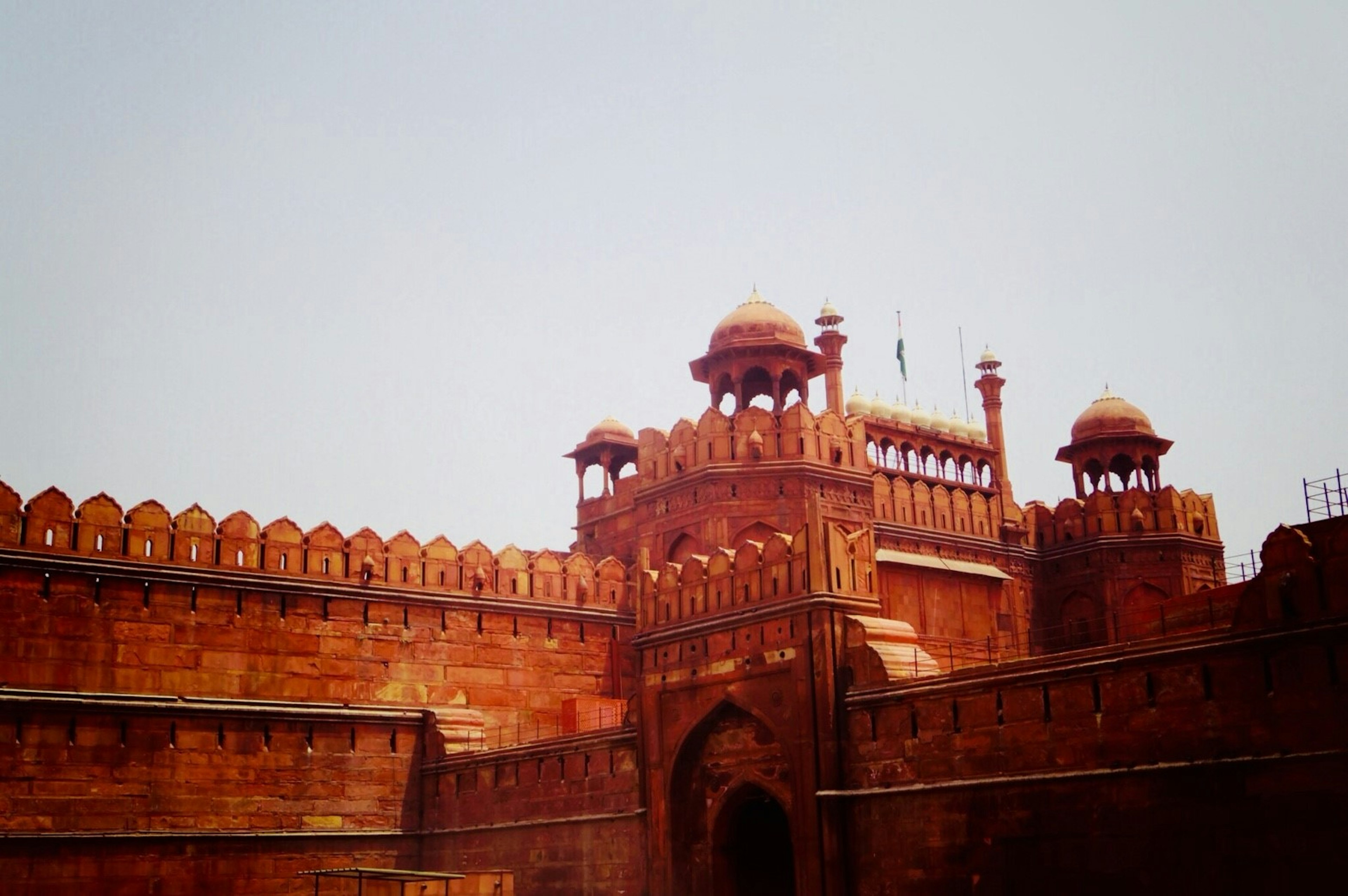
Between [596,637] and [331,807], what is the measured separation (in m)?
5.78

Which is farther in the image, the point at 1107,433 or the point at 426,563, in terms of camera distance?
the point at 1107,433

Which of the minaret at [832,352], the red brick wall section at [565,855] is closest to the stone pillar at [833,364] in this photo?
the minaret at [832,352]

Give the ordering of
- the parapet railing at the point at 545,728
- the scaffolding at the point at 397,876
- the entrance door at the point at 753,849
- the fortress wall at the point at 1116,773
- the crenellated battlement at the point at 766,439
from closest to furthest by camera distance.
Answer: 1. the fortress wall at the point at 1116,773
2. the scaffolding at the point at 397,876
3. the entrance door at the point at 753,849
4. the parapet railing at the point at 545,728
5. the crenellated battlement at the point at 766,439

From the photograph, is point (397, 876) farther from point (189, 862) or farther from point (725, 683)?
point (189, 862)

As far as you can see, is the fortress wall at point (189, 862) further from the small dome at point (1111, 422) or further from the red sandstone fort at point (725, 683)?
the small dome at point (1111, 422)

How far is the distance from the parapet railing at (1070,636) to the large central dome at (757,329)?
5993 millimetres

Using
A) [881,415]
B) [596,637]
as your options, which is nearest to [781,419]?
[596,637]

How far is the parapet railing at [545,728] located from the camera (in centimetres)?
2600

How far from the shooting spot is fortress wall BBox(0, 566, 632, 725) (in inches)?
915

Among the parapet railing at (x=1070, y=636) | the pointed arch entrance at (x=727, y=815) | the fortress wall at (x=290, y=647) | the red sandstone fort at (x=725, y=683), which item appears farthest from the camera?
the fortress wall at (x=290, y=647)

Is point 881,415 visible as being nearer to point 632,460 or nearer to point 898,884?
point 632,460

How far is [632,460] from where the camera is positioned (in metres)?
34.0

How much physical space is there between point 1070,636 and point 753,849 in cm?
1154

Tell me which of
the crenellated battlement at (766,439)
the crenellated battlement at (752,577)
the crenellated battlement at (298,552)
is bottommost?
the crenellated battlement at (752,577)
